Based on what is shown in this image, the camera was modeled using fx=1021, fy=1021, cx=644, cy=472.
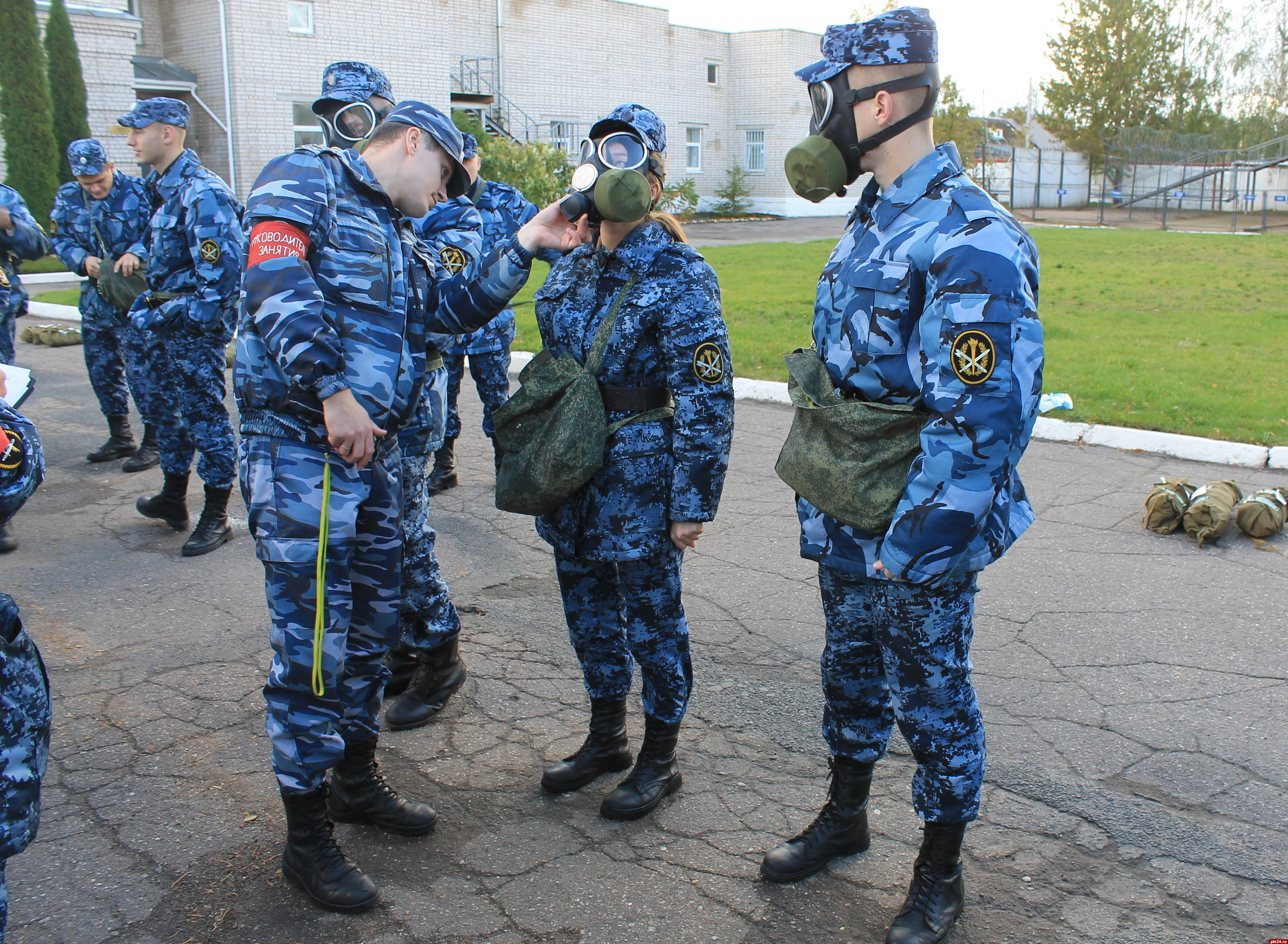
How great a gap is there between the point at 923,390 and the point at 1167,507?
12.6 feet

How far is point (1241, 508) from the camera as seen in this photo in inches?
213

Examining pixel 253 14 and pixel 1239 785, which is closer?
pixel 1239 785

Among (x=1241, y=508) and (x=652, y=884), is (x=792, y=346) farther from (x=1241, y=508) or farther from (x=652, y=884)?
(x=652, y=884)

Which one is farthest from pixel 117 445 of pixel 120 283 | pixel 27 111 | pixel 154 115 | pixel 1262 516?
pixel 27 111

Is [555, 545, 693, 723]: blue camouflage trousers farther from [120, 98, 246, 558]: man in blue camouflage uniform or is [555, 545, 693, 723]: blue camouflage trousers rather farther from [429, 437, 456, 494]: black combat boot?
[429, 437, 456, 494]: black combat boot

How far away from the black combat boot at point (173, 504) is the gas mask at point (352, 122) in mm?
2283

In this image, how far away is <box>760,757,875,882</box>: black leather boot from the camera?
2.80 m

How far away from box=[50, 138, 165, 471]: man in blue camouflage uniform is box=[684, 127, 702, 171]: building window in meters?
32.5

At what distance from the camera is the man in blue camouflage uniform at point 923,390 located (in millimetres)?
2229

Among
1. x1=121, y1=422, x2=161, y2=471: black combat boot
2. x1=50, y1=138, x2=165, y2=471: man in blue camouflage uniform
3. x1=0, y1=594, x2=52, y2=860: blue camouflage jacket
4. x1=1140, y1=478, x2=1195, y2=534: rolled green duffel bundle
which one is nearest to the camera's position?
x1=0, y1=594, x2=52, y2=860: blue camouflage jacket

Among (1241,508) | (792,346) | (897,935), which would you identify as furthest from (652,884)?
(792,346)

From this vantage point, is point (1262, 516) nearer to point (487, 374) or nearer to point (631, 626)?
point (631, 626)

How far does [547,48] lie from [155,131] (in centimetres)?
2884

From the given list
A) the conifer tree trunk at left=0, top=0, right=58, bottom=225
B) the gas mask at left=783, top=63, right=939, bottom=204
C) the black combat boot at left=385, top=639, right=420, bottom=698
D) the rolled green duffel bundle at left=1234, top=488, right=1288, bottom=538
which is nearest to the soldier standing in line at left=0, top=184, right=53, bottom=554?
the black combat boot at left=385, top=639, right=420, bottom=698
